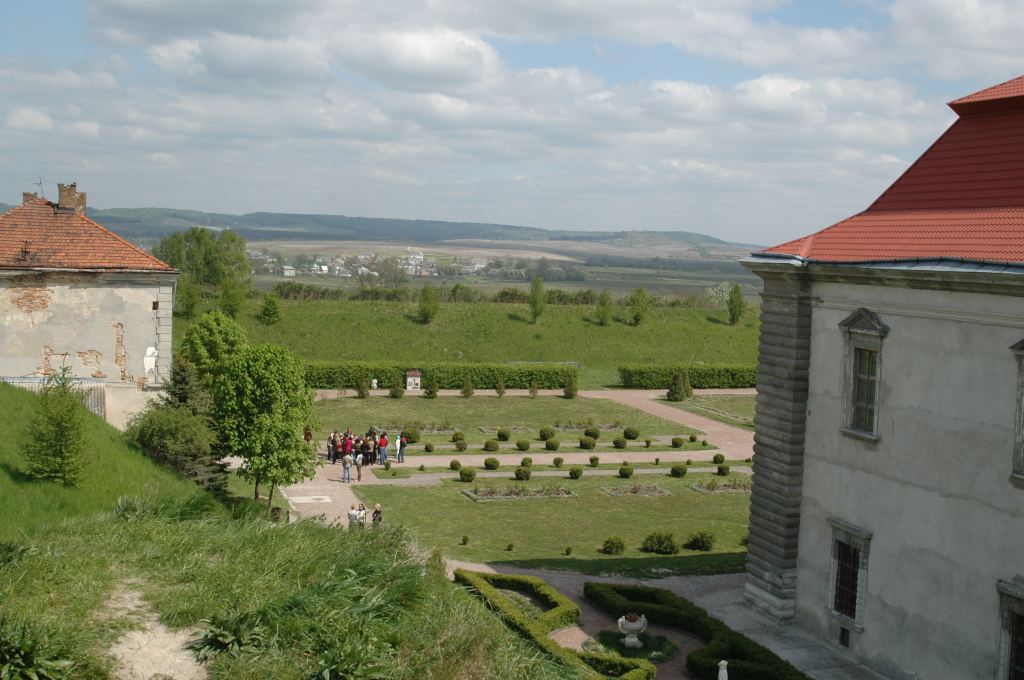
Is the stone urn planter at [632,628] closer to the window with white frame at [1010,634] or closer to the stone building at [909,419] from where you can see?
the stone building at [909,419]

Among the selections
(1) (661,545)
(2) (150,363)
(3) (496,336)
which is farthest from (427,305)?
(1) (661,545)

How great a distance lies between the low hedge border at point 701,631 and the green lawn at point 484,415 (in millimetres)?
21900

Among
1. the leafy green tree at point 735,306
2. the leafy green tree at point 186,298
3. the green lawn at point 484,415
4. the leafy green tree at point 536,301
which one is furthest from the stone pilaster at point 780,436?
the leafy green tree at point 735,306

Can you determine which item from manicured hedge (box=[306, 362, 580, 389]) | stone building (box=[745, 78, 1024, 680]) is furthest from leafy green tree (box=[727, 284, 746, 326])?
stone building (box=[745, 78, 1024, 680])

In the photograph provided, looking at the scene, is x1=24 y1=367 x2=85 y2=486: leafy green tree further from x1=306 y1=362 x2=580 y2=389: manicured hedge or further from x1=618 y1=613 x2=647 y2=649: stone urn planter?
x1=306 y1=362 x2=580 y2=389: manicured hedge

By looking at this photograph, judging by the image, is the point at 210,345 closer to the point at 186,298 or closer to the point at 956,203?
the point at 186,298

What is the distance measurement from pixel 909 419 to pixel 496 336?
50.0 meters

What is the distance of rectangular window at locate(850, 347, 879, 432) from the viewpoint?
744 inches

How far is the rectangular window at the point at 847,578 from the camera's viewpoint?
19.2 m

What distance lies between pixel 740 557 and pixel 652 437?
64.5ft

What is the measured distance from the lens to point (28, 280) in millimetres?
30797

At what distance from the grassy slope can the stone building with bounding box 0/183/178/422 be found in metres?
27.6

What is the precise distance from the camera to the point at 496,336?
221 feet

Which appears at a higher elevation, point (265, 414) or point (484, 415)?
point (265, 414)
